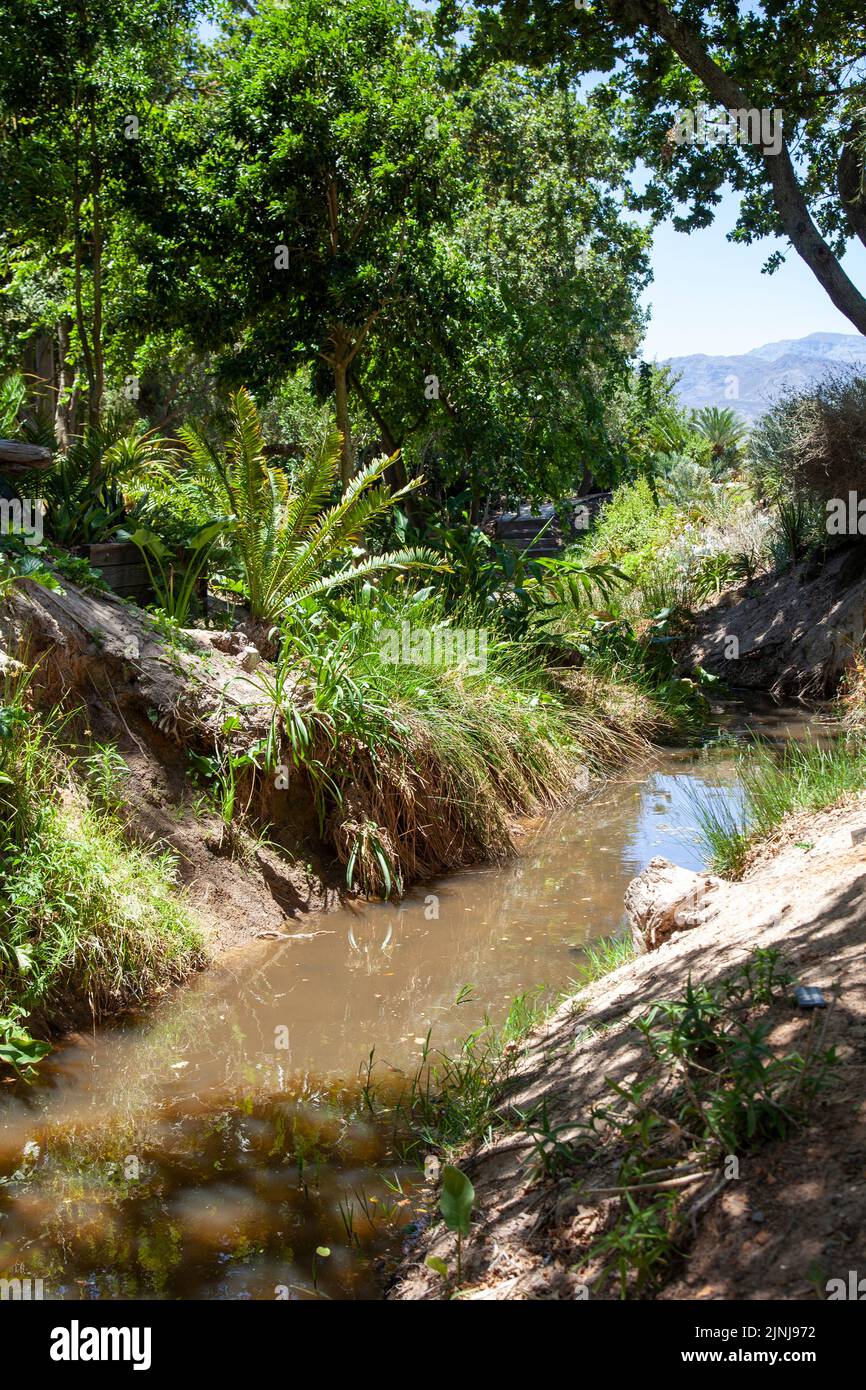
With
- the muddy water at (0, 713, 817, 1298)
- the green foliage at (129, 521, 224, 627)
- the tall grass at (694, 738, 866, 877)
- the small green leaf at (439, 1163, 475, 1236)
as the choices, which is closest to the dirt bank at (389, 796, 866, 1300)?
the small green leaf at (439, 1163, 475, 1236)

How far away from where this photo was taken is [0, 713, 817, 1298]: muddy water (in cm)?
315

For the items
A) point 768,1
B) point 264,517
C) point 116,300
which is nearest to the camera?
point 264,517

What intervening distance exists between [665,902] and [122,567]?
4.43 m

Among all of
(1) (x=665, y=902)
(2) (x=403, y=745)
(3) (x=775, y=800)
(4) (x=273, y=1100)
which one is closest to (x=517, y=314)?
(2) (x=403, y=745)

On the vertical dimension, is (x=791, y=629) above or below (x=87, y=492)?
below

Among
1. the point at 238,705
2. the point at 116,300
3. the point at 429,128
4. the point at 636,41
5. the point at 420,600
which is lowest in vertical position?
the point at 238,705

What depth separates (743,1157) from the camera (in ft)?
8.32

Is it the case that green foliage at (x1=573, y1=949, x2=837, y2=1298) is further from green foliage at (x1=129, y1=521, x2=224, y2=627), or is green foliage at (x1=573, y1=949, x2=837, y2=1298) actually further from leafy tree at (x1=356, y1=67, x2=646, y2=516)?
leafy tree at (x1=356, y1=67, x2=646, y2=516)

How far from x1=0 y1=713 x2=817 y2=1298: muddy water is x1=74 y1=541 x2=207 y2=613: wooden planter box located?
9.14ft

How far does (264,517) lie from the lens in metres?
7.79

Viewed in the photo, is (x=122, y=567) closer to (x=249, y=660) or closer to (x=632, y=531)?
(x=249, y=660)
